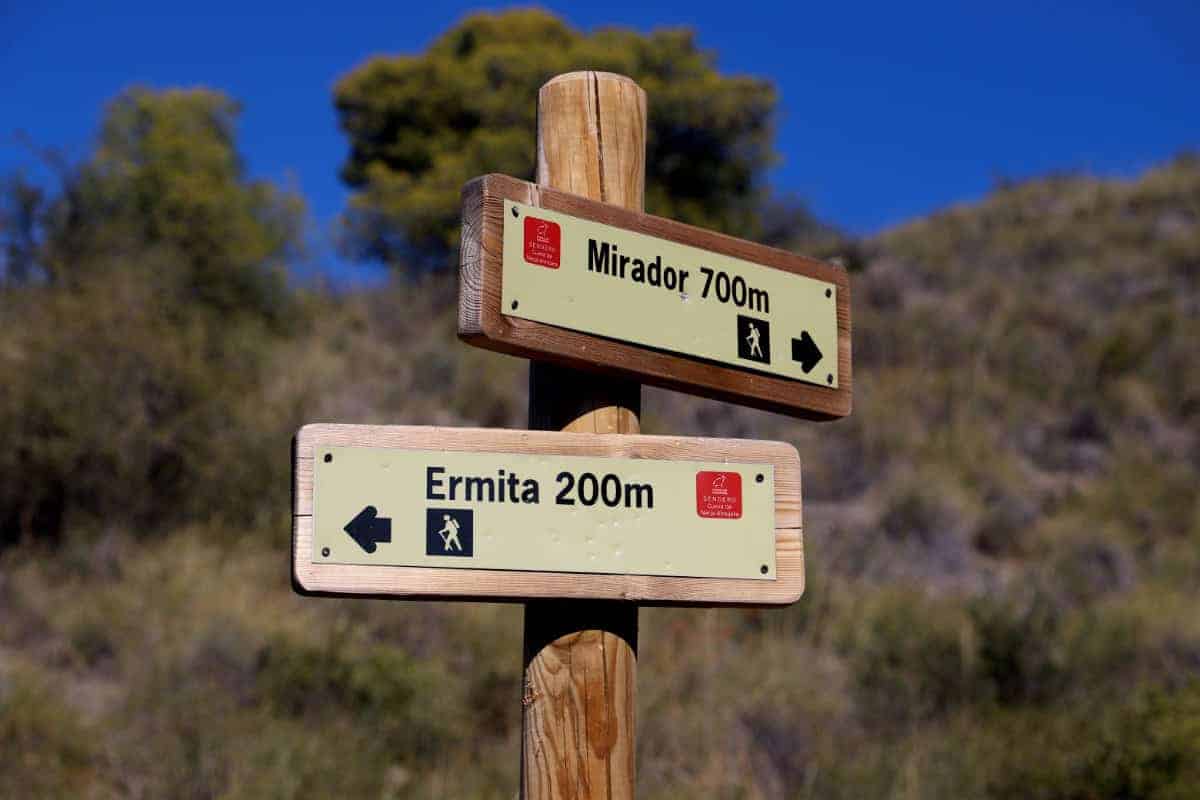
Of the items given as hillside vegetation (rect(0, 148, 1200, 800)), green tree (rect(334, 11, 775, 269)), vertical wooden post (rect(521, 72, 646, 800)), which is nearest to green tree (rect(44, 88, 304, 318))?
hillside vegetation (rect(0, 148, 1200, 800))

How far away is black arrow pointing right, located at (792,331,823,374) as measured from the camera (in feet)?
9.76

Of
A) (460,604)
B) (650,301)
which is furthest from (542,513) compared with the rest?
(460,604)

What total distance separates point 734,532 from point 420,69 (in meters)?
18.0

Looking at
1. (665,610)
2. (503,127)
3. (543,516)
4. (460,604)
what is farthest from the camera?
(503,127)

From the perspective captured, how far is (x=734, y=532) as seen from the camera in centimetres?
270

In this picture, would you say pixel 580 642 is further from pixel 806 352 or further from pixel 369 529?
pixel 806 352

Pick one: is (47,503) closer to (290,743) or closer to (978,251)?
(290,743)

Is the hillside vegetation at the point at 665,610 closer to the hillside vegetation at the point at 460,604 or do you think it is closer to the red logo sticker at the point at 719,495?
the hillside vegetation at the point at 460,604

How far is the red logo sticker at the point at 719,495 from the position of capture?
2.69 meters

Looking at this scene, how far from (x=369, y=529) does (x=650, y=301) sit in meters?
0.76

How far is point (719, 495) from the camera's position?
8.86 feet

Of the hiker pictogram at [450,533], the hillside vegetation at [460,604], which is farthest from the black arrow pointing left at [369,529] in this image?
the hillside vegetation at [460,604]

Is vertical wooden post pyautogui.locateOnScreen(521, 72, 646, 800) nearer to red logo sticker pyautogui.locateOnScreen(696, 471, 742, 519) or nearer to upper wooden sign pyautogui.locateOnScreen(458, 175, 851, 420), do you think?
upper wooden sign pyautogui.locateOnScreen(458, 175, 851, 420)

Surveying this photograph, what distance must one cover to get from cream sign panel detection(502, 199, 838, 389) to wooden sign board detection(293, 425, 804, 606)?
24cm
